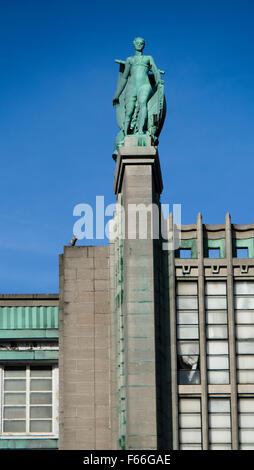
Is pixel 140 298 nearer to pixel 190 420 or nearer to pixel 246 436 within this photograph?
pixel 190 420

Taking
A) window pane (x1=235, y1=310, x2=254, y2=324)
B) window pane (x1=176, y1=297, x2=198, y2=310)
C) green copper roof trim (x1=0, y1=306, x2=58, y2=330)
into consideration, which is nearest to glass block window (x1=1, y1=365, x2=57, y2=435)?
green copper roof trim (x1=0, y1=306, x2=58, y2=330)

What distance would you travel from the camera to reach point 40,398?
44312 millimetres

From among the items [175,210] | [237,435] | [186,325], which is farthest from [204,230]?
[237,435]

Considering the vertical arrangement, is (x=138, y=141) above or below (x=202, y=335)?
above

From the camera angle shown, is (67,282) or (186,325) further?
(67,282)

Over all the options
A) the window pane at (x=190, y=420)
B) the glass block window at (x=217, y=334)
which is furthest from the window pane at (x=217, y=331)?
the window pane at (x=190, y=420)

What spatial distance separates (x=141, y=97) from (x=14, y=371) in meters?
12.4

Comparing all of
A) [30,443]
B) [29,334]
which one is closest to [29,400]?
[30,443]

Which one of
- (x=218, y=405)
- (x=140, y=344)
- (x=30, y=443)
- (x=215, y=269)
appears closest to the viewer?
(x=140, y=344)

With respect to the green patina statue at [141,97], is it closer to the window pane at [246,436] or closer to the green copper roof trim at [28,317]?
the green copper roof trim at [28,317]

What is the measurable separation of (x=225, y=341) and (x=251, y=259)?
3.34 m

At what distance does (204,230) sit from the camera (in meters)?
42.2

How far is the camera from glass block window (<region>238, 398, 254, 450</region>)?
40.0 metres

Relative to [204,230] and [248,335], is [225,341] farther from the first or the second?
[204,230]
